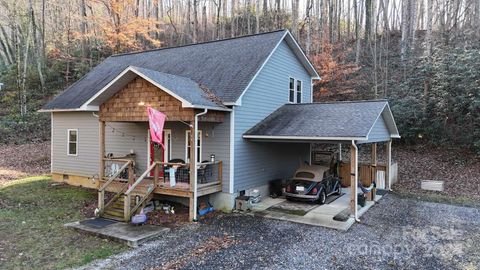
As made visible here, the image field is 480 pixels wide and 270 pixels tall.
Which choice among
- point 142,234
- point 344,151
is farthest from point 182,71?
point 344,151

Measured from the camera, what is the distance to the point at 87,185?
15.2 m

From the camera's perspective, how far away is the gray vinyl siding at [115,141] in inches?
457

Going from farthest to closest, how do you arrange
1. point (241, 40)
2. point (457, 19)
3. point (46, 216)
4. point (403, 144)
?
point (457, 19)
point (403, 144)
point (241, 40)
point (46, 216)

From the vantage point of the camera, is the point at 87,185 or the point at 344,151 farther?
the point at 344,151

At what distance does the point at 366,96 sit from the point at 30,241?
67.8ft

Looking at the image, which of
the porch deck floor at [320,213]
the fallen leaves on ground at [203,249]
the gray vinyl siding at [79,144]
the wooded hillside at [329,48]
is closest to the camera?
the fallen leaves on ground at [203,249]

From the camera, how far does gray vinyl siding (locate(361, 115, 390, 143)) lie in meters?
11.7

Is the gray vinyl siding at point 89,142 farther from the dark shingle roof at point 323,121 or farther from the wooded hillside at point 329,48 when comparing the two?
the wooded hillside at point 329,48

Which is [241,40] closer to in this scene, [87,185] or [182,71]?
[182,71]

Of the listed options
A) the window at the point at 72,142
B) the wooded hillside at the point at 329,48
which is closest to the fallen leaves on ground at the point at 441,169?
the wooded hillside at the point at 329,48

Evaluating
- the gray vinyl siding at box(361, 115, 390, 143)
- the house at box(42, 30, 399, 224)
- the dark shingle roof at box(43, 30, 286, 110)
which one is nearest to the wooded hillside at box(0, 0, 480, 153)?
the house at box(42, 30, 399, 224)

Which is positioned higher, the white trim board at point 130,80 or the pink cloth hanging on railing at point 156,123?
the white trim board at point 130,80

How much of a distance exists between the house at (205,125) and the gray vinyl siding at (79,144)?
47 mm

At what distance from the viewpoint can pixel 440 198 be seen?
13.4 m
